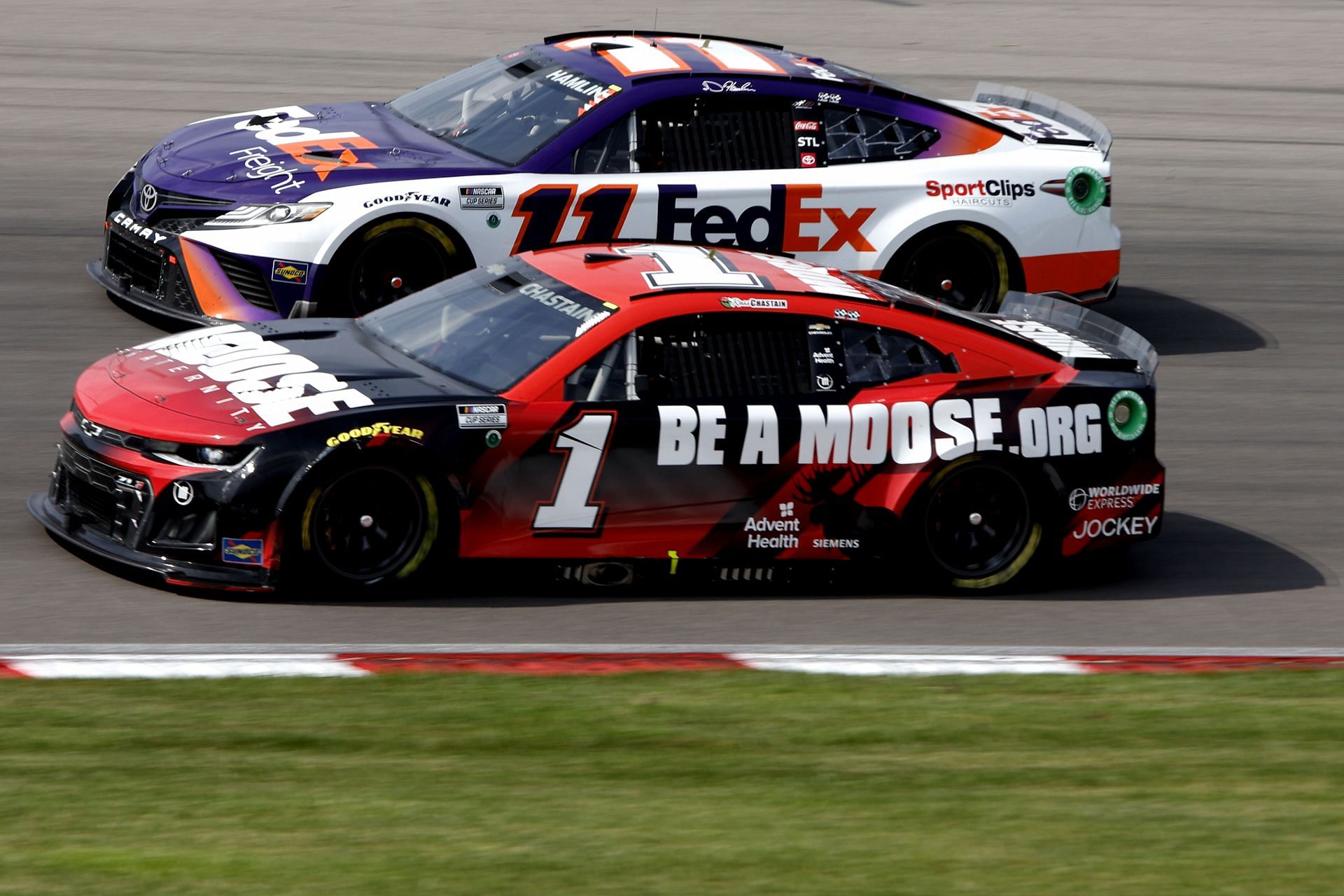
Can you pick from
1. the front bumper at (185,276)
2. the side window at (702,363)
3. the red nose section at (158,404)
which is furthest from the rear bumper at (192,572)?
the front bumper at (185,276)

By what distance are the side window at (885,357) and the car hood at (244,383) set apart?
1.58m

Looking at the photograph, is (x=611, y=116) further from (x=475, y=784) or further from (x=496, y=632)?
(x=475, y=784)

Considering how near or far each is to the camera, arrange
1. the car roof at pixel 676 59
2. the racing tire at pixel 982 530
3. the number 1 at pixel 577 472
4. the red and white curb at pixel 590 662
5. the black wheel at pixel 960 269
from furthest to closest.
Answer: the black wheel at pixel 960 269
the car roof at pixel 676 59
the racing tire at pixel 982 530
the number 1 at pixel 577 472
the red and white curb at pixel 590 662

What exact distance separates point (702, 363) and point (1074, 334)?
194 cm

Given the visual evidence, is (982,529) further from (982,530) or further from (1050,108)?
(1050,108)

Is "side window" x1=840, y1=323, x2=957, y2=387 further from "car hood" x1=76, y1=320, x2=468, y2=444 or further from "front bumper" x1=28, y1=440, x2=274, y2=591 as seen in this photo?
"front bumper" x1=28, y1=440, x2=274, y2=591

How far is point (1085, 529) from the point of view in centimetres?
805

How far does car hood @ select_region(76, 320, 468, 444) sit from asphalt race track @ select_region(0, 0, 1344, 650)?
25.7 inches

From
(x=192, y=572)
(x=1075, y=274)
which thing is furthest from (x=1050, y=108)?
(x=192, y=572)

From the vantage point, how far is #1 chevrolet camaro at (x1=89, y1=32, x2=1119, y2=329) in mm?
10062

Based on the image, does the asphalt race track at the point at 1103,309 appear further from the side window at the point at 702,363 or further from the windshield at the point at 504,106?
the windshield at the point at 504,106

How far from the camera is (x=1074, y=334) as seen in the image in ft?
28.1

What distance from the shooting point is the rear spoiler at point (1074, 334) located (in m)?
8.20

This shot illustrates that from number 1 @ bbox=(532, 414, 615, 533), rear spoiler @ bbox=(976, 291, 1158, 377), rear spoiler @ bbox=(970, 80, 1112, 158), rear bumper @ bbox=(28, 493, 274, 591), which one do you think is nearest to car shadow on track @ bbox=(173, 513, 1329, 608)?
rear bumper @ bbox=(28, 493, 274, 591)
